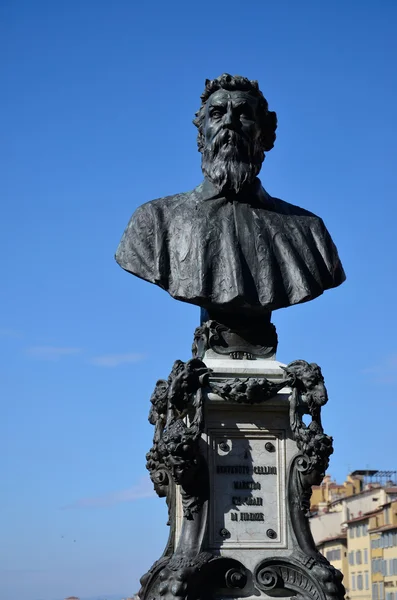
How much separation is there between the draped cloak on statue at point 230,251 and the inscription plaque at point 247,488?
4.82 ft

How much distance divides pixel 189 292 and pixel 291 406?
65.5 inches

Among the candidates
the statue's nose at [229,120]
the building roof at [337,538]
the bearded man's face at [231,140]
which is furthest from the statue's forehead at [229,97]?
A: the building roof at [337,538]

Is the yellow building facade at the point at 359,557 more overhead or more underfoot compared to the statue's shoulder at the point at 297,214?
more overhead

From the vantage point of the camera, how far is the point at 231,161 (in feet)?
45.7

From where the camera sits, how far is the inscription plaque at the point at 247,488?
12680mm

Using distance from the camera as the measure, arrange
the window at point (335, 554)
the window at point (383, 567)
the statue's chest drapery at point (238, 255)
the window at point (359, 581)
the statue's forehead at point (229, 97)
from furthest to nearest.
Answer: the window at point (335, 554) < the window at point (359, 581) < the window at point (383, 567) < the statue's forehead at point (229, 97) < the statue's chest drapery at point (238, 255)

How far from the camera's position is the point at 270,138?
1457cm

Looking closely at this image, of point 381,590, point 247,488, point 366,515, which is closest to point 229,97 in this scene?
point 247,488

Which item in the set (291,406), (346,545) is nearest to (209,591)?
(291,406)

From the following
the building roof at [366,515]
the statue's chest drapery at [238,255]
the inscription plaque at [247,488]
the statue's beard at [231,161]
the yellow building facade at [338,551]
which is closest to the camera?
the inscription plaque at [247,488]

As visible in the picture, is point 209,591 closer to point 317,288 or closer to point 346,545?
point 317,288

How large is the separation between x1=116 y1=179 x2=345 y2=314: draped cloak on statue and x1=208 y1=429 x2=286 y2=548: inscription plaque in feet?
4.82

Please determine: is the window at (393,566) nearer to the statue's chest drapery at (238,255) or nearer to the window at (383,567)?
the window at (383,567)

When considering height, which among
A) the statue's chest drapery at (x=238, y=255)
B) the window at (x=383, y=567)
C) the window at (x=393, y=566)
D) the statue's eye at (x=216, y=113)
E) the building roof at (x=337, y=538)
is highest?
the building roof at (x=337, y=538)
